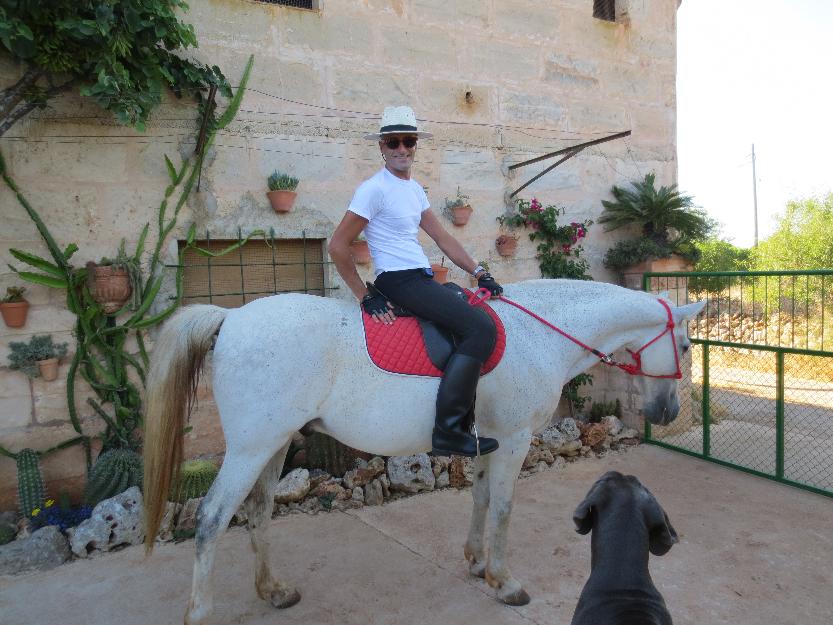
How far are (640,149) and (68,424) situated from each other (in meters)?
6.81

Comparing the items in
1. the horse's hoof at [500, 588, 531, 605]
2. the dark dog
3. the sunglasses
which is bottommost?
the horse's hoof at [500, 588, 531, 605]

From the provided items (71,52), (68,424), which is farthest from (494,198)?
(68,424)

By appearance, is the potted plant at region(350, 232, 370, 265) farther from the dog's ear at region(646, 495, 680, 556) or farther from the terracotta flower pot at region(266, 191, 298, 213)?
the dog's ear at region(646, 495, 680, 556)

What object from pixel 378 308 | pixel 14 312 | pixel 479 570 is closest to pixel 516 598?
pixel 479 570

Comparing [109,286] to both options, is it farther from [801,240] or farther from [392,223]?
[801,240]

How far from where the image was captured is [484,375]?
3164 millimetres

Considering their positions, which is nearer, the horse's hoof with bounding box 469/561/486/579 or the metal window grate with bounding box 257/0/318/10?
the horse's hoof with bounding box 469/561/486/579

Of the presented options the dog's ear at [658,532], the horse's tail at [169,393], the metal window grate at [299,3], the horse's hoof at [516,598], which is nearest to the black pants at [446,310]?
the horse's tail at [169,393]

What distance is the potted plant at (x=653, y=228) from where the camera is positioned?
660 centimetres

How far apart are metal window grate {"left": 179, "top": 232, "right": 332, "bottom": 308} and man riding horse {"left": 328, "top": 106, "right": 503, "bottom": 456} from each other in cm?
238

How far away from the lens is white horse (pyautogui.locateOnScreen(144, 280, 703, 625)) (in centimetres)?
289

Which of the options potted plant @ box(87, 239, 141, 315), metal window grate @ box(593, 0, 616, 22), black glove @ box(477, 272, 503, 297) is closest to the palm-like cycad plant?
metal window grate @ box(593, 0, 616, 22)

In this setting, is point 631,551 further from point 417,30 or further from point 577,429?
point 417,30

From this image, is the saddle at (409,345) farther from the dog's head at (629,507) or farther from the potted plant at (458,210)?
the potted plant at (458,210)
